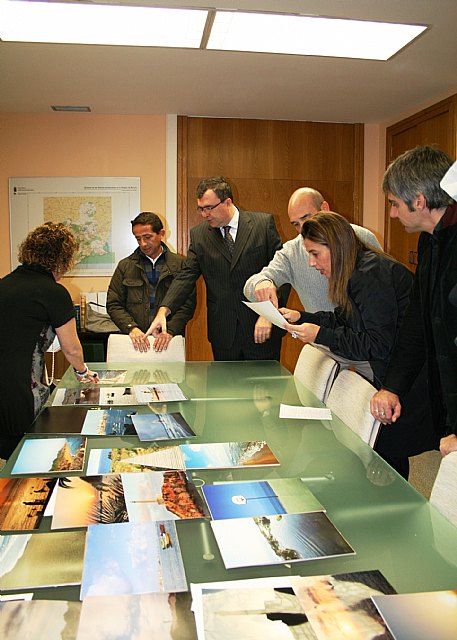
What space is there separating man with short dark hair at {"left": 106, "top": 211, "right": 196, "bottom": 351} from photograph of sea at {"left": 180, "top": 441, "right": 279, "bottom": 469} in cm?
184

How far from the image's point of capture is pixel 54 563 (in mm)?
1078

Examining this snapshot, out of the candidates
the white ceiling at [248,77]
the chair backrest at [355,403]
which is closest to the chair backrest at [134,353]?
the chair backrest at [355,403]

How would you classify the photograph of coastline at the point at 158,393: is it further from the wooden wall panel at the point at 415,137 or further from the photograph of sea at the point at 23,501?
the wooden wall panel at the point at 415,137

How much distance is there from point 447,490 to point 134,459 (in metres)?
0.78

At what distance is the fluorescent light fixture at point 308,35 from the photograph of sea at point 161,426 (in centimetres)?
205

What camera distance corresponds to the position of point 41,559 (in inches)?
43.2

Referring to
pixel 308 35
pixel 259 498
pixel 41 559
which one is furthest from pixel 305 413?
pixel 308 35

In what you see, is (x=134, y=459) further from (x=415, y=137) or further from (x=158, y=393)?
(x=415, y=137)

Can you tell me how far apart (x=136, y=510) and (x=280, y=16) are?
8.56 feet

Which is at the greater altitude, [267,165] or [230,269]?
[267,165]

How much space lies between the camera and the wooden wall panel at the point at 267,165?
213 inches

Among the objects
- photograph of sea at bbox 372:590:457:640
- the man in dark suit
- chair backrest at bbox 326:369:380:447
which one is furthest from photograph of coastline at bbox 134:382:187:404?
photograph of sea at bbox 372:590:457:640

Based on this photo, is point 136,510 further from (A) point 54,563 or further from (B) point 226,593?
(B) point 226,593

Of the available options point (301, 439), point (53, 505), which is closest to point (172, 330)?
point (301, 439)
